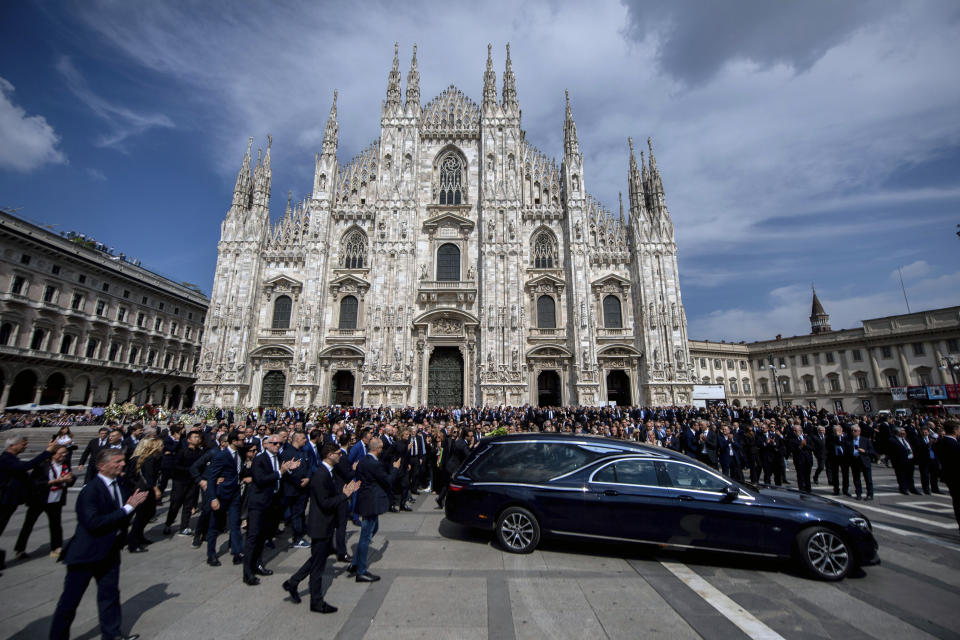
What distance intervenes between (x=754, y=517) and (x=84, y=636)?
7.66 meters

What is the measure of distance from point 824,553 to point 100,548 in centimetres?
808

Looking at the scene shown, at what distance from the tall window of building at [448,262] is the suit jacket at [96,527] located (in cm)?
2610

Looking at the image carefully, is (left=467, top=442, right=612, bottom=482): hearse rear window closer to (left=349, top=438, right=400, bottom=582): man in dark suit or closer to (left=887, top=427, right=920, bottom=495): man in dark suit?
(left=349, top=438, right=400, bottom=582): man in dark suit

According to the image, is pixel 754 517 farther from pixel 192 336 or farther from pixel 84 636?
pixel 192 336

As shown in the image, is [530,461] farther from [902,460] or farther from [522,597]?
[902,460]

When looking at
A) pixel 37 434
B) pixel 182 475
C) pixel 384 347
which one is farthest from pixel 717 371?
pixel 37 434

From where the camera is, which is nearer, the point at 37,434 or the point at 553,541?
the point at 553,541

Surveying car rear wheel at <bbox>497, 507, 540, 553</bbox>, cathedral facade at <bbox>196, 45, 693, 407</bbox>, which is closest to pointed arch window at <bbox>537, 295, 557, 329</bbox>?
cathedral facade at <bbox>196, 45, 693, 407</bbox>

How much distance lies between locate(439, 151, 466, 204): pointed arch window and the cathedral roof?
2023mm

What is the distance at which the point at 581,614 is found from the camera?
4473 mm

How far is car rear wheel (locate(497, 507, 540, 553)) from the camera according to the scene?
20.3 ft

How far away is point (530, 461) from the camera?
21.8ft

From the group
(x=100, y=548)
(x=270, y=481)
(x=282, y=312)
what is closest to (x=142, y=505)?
(x=270, y=481)

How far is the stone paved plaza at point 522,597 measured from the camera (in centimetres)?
416
